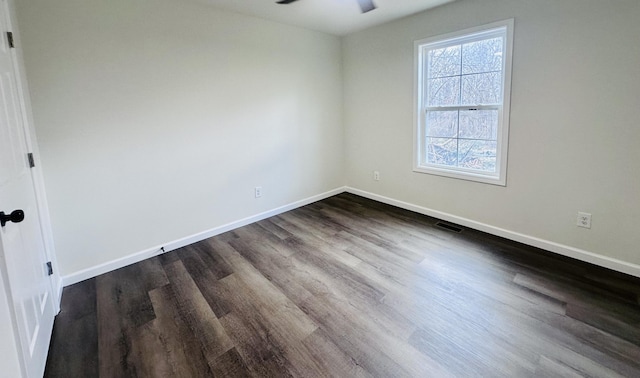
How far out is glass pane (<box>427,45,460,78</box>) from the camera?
10.4 ft

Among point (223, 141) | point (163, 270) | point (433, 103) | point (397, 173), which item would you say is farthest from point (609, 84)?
point (163, 270)

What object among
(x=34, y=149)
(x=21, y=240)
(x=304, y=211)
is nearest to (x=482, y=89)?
(x=304, y=211)

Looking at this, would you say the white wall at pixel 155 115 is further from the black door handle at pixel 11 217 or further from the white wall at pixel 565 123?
the white wall at pixel 565 123

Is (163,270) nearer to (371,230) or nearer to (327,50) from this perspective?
(371,230)

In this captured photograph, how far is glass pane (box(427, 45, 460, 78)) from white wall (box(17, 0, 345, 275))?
149 cm

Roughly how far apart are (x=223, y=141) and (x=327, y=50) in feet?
6.56

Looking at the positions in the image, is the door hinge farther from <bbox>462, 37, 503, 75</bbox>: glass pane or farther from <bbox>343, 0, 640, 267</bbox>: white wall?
<bbox>462, 37, 503, 75</bbox>: glass pane

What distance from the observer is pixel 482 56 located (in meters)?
2.96

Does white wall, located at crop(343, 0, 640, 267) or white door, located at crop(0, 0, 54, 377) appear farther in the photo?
white wall, located at crop(343, 0, 640, 267)

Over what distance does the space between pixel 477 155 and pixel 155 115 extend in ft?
10.4

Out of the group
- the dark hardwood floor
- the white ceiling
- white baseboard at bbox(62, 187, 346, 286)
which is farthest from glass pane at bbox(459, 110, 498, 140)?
white baseboard at bbox(62, 187, 346, 286)

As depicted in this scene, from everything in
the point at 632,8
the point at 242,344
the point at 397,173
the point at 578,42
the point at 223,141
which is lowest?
the point at 242,344

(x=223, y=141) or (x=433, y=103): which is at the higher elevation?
(x=433, y=103)

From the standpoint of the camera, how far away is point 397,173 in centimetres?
394
